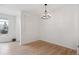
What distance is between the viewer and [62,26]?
2764 millimetres

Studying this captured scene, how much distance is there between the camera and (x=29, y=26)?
3.25m

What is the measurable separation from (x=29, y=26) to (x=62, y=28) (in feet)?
4.37

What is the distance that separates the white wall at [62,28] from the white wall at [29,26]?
0.31 m

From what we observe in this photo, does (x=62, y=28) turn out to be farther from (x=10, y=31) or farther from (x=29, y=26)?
(x=10, y=31)

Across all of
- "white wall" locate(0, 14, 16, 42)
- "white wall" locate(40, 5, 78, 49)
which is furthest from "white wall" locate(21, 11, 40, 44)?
"white wall" locate(0, 14, 16, 42)

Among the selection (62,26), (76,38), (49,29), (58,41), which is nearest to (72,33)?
(76,38)

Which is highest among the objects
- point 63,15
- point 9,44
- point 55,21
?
point 63,15

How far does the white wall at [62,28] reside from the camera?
2.50 metres

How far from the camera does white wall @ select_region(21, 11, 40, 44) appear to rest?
9.25 feet

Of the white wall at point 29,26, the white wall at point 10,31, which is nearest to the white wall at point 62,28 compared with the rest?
the white wall at point 29,26

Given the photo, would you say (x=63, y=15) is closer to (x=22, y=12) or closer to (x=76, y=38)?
(x=76, y=38)

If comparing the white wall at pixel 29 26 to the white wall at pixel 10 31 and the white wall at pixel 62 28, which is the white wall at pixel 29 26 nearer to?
the white wall at pixel 62 28

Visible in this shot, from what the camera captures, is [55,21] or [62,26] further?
[62,26]
